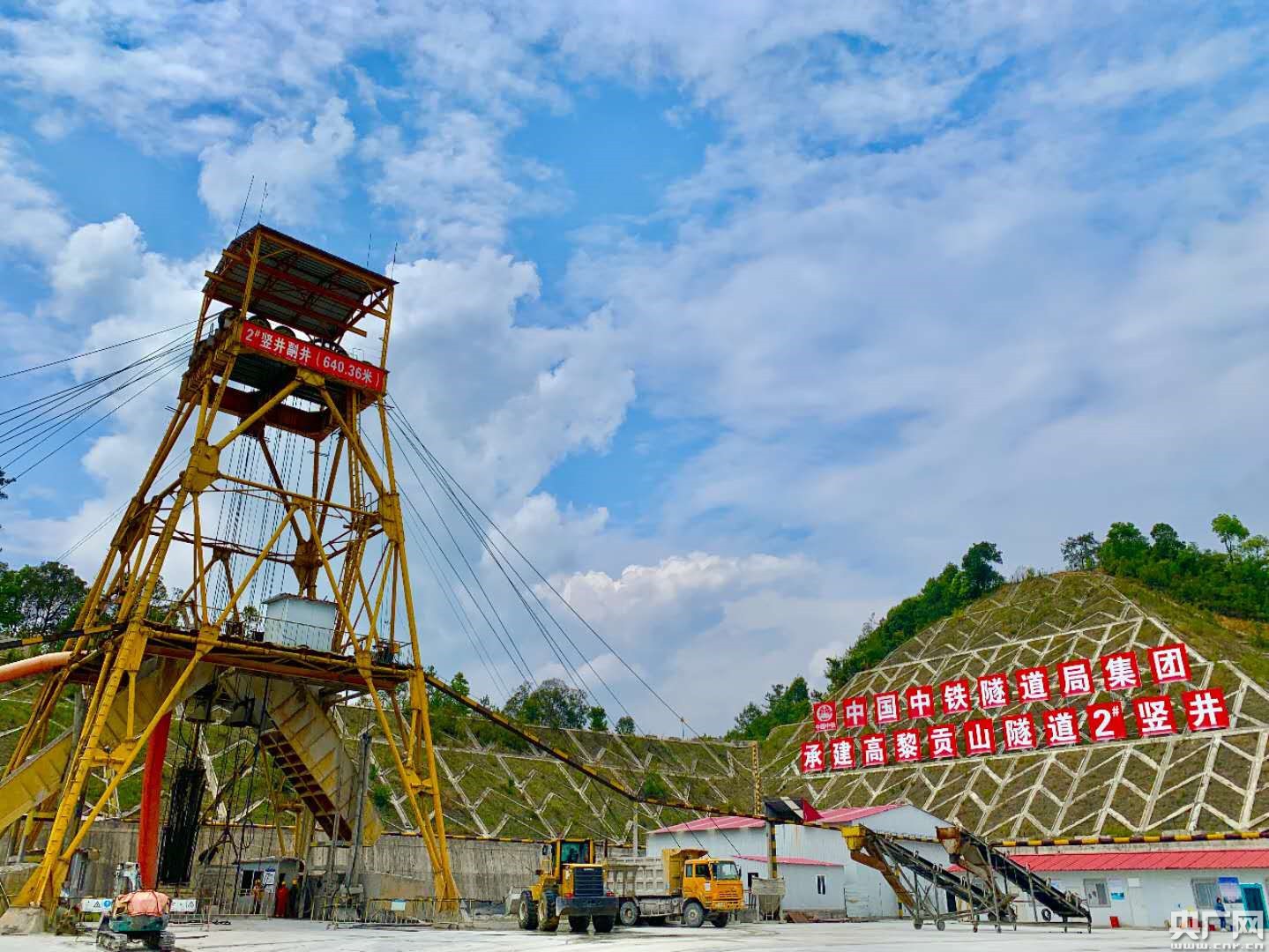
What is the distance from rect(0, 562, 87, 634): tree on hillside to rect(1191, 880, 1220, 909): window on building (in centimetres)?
Answer: 7399

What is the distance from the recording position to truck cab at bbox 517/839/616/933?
27125mm

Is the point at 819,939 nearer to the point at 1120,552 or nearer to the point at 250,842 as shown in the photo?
the point at 250,842

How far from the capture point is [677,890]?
32.2 m

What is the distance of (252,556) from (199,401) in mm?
5955

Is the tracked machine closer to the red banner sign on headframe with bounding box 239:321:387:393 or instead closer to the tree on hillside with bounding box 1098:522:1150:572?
the red banner sign on headframe with bounding box 239:321:387:393

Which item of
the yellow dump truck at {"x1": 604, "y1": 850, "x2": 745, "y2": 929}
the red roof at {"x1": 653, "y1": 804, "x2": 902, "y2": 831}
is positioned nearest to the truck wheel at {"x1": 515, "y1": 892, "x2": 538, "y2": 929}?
the yellow dump truck at {"x1": 604, "y1": 850, "x2": 745, "y2": 929}

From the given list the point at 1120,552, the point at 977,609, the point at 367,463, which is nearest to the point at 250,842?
the point at 367,463

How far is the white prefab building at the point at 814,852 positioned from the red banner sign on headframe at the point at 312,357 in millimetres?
26929

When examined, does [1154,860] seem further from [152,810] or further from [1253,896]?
[152,810]

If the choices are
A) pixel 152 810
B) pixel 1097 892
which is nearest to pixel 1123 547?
pixel 1097 892

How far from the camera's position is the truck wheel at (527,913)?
2900cm

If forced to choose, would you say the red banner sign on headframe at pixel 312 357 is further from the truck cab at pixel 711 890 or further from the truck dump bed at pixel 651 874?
the truck cab at pixel 711 890

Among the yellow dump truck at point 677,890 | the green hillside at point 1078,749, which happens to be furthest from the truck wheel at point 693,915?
the green hillside at point 1078,749

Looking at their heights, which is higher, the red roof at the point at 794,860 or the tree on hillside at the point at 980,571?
the tree on hillside at the point at 980,571
